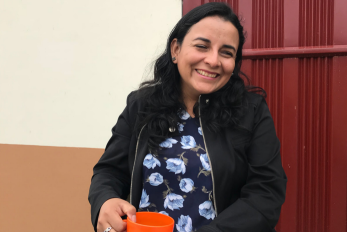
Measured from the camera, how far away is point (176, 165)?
3.76ft

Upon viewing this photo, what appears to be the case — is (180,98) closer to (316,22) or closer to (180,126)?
(180,126)

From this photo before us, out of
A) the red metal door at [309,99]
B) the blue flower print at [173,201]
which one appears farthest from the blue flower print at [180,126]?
the red metal door at [309,99]

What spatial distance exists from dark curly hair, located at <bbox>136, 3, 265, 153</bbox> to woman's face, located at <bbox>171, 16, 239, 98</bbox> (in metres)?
0.04

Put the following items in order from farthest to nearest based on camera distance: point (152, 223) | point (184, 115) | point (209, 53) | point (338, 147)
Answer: point (338, 147), point (184, 115), point (209, 53), point (152, 223)

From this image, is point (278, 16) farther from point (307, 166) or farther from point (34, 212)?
point (34, 212)

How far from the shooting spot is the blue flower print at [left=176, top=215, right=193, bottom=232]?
3.65 ft

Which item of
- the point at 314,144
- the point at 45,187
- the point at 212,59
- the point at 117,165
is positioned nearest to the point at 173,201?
the point at 117,165

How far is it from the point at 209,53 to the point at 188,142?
1.17ft

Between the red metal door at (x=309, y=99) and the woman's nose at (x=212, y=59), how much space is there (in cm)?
71

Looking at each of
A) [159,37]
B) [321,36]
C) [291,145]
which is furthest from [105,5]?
[291,145]

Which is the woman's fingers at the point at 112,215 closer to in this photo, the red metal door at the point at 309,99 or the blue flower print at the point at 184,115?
the blue flower print at the point at 184,115

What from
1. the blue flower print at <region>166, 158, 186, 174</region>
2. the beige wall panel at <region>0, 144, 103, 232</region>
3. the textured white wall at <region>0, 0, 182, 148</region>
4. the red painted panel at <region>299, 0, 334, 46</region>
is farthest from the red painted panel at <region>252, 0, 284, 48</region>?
the beige wall panel at <region>0, 144, 103, 232</region>

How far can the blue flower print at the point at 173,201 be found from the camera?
1.13 metres

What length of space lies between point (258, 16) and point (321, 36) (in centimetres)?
37
